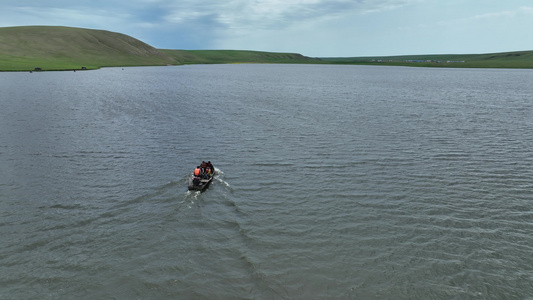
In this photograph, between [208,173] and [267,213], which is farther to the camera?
[208,173]

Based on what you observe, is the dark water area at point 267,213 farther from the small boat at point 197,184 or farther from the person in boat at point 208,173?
the person in boat at point 208,173

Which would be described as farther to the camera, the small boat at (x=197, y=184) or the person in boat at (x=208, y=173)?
the person in boat at (x=208, y=173)

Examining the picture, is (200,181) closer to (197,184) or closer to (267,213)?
(197,184)

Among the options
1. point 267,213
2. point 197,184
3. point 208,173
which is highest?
point 208,173

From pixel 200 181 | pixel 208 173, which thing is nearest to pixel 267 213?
pixel 200 181

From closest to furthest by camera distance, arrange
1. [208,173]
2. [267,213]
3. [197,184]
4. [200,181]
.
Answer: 1. [267,213]
2. [197,184]
3. [200,181]
4. [208,173]

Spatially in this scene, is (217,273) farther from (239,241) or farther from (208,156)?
(208,156)

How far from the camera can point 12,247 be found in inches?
754

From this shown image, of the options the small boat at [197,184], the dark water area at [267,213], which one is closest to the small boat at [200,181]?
the small boat at [197,184]

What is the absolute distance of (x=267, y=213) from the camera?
78.5ft

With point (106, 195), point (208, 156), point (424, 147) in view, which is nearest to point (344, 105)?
point (424, 147)

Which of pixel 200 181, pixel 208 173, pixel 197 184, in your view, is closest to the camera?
pixel 197 184

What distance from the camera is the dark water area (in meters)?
16.7

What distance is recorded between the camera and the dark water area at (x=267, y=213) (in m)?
16.7
